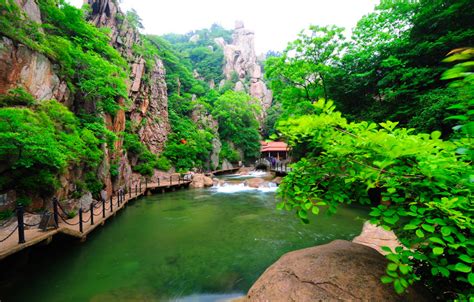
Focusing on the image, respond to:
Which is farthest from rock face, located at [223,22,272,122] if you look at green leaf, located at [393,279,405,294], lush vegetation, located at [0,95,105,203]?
green leaf, located at [393,279,405,294]

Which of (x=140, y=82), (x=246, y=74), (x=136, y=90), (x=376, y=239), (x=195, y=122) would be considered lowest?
(x=376, y=239)

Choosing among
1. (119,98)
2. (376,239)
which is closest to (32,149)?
(119,98)

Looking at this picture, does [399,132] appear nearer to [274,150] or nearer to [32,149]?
[32,149]

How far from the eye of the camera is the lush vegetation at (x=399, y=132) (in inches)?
55.2

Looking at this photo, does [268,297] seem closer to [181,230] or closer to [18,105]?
[181,230]

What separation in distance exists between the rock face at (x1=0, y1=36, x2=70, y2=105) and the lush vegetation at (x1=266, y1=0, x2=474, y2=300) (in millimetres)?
9666

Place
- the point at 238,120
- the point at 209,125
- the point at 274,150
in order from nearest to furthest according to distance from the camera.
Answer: the point at 209,125
the point at 238,120
the point at 274,150

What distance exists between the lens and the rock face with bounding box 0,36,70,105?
723 centimetres

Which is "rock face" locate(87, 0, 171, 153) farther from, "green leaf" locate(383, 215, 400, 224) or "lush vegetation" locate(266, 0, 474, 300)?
"green leaf" locate(383, 215, 400, 224)

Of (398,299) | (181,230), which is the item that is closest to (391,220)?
(398,299)

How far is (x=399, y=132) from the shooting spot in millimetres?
2059

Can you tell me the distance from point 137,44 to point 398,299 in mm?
28671

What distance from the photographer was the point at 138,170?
784 inches

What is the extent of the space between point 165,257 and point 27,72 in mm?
8931
